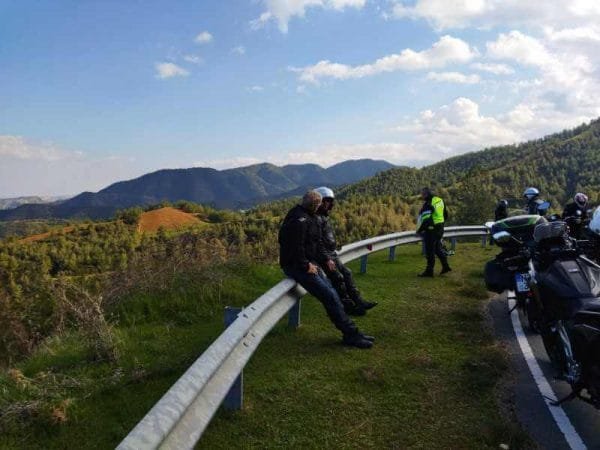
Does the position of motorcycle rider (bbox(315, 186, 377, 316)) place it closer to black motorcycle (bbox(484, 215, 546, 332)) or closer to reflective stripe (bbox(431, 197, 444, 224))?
black motorcycle (bbox(484, 215, 546, 332))

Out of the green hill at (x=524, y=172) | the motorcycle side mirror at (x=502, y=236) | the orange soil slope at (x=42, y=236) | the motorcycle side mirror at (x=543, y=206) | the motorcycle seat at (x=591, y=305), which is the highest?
the green hill at (x=524, y=172)

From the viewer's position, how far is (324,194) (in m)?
7.72

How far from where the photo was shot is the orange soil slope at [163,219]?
105 metres

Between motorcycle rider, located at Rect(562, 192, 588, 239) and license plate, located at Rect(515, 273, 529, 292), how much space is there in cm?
442

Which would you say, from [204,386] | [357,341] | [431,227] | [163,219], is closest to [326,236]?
[357,341]

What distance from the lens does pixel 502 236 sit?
6938 mm

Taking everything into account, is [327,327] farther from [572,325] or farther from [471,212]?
[471,212]

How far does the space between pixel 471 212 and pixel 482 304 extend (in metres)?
27.6

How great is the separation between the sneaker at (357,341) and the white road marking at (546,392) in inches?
73.6

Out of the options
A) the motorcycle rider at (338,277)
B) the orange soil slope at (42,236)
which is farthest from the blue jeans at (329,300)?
the orange soil slope at (42,236)

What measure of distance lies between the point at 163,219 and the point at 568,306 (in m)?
113

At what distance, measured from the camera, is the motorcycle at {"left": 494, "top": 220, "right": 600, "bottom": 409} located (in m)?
4.03

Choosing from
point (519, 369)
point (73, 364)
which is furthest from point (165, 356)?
point (519, 369)

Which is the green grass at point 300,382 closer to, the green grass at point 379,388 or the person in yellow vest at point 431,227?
the green grass at point 379,388
